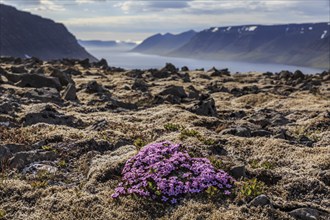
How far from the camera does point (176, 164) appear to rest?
17.2 metres

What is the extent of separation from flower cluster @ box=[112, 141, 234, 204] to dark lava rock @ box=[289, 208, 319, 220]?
101 inches

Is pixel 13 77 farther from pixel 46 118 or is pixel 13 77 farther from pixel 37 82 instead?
pixel 46 118

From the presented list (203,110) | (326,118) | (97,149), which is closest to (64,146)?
(97,149)

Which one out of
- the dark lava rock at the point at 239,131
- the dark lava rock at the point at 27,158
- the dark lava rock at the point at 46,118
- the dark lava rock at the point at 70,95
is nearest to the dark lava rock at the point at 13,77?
the dark lava rock at the point at 70,95

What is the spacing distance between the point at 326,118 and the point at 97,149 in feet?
55.4

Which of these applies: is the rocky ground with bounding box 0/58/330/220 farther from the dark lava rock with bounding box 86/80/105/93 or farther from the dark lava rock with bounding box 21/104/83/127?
the dark lava rock with bounding box 86/80/105/93

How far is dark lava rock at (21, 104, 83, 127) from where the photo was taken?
2728 cm

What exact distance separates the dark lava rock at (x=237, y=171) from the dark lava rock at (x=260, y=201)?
2.53 meters

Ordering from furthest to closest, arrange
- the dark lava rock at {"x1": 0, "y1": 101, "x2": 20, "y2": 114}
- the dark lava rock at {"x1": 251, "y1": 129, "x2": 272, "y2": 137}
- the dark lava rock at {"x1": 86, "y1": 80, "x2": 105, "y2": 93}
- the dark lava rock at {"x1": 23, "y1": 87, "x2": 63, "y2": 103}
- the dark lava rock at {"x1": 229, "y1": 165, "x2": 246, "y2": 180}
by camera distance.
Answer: the dark lava rock at {"x1": 86, "y1": 80, "x2": 105, "y2": 93} → the dark lava rock at {"x1": 23, "y1": 87, "x2": 63, "y2": 103} → the dark lava rock at {"x1": 0, "y1": 101, "x2": 20, "y2": 114} → the dark lava rock at {"x1": 251, "y1": 129, "x2": 272, "y2": 137} → the dark lava rock at {"x1": 229, "y1": 165, "x2": 246, "y2": 180}

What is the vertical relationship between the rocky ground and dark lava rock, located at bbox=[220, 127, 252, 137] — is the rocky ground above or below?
below

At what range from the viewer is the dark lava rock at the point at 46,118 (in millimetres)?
27281

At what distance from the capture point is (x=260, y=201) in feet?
48.6

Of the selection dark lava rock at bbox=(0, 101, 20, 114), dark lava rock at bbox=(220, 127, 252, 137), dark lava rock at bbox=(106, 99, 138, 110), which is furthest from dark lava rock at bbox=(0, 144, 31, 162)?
dark lava rock at bbox=(106, 99, 138, 110)

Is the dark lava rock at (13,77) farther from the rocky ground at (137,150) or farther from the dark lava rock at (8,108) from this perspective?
the dark lava rock at (8,108)
